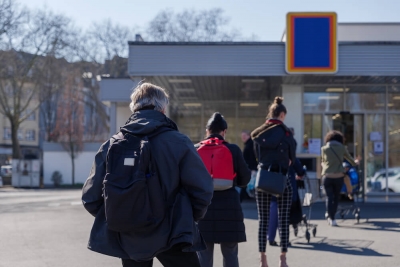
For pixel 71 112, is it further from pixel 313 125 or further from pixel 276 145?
pixel 276 145

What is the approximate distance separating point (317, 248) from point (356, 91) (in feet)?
29.7

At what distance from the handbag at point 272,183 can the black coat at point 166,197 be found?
348 cm

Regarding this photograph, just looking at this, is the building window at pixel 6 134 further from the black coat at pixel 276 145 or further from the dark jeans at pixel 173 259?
the dark jeans at pixel 173 259

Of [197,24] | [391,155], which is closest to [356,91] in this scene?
[391,155]

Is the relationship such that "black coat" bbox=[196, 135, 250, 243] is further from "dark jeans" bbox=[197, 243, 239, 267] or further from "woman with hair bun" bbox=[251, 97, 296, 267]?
"woman with hair bun" bbox=[251, 97, 296, 267]

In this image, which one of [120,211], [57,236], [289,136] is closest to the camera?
[120,211]

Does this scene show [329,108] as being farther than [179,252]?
Yes

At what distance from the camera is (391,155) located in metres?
17.3

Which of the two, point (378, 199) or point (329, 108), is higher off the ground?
point (329, 108)

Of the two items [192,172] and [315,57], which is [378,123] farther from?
[192,172]

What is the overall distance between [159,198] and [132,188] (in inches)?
7.4

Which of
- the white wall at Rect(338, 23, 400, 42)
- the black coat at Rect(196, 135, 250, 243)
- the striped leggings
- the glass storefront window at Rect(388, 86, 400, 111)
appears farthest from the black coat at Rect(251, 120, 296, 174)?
the white wall at Rect(338, 23, 400, 42)

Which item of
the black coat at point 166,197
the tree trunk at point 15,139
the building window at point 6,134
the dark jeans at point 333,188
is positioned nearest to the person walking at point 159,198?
the black coat at point 166,197

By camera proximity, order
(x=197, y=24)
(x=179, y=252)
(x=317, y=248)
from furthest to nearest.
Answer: (x=197, y=24) → (x=317, y=248) → (x=179, y=252)
